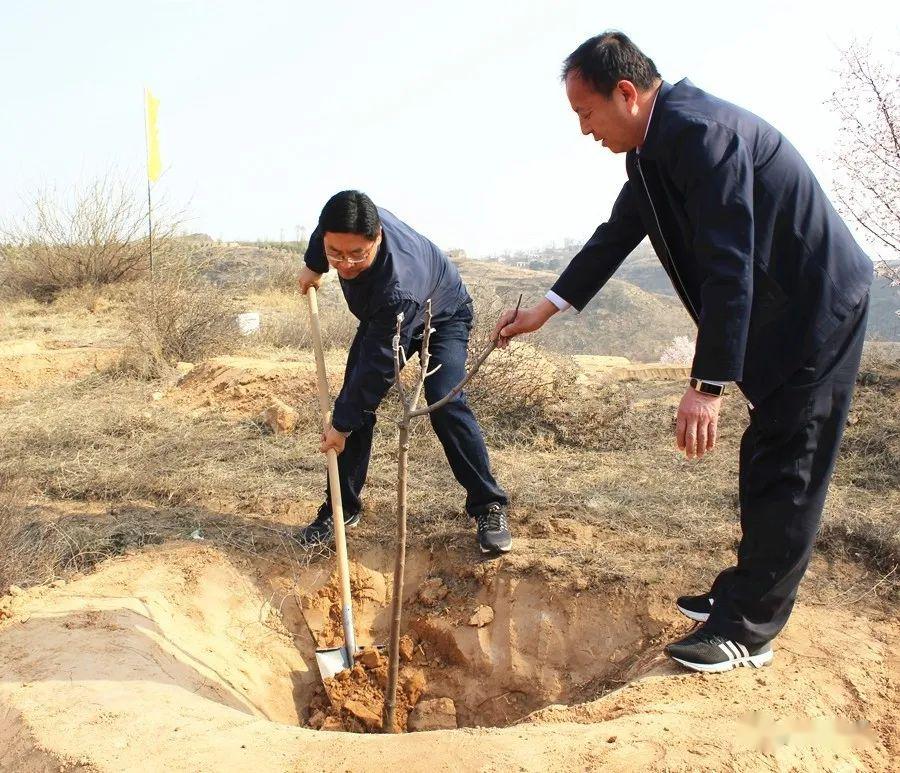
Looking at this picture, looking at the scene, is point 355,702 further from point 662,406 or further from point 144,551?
point 662,406

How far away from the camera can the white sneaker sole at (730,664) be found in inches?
106

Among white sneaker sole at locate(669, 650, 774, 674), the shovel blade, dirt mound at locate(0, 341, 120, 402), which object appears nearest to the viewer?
white sneaker sole at locate(669, 650, 774, 674)

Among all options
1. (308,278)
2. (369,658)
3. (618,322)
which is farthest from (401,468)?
(618,322)

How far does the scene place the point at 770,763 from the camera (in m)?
2.25

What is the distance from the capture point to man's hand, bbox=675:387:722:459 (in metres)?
2.41

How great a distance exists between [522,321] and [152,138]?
29.9 ft

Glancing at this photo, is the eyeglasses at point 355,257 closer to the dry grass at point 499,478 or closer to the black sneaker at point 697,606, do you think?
the dry grass at point 499,478

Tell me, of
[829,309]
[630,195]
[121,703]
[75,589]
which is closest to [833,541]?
[829,309]

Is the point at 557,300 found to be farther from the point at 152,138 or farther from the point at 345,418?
the point at 152,138

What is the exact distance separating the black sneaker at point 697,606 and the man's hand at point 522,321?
1.21 meters

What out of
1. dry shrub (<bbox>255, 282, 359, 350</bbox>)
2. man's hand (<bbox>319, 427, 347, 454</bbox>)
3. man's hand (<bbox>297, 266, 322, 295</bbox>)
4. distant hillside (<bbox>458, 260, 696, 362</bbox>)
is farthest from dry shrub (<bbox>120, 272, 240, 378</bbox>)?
distant hillside (<bbox>458, 260, 696, 362</bbox>)

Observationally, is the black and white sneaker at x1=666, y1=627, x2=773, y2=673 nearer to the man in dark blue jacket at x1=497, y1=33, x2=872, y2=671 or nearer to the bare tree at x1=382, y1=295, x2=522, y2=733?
the man in dark blue jacket at x1=497, y1=33, x2=872, y2=671

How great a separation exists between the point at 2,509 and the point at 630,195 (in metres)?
3.12

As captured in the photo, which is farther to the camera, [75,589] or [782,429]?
[75,589]
